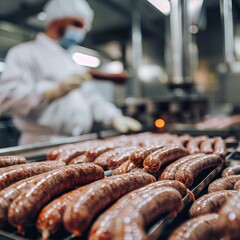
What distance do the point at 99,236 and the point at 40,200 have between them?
0.42 m

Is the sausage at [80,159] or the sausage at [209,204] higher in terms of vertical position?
the sausage at [80,159]

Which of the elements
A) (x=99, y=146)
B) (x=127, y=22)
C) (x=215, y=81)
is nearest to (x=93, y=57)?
(x=127, y=22)

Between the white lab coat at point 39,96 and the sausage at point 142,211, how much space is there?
296 cm

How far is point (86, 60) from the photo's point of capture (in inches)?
454

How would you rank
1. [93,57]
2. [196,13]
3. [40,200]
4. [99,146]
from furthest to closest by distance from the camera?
[93,57] < [196,13] < [99,146] < [40,200]

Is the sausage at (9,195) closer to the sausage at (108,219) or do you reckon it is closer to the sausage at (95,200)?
the sausage at (95,200)

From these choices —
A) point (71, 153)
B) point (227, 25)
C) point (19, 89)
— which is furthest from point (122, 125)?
point (227, 25)

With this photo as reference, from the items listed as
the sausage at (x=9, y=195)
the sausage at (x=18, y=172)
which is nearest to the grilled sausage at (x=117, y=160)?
the sausage at (x=18, y=172)

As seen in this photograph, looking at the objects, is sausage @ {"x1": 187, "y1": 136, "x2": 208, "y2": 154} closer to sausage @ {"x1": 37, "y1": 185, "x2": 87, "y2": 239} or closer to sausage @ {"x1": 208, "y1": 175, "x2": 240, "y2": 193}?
sausage @ {"x1": 208, "y1": 175, "x2": 240, "y2": 193}

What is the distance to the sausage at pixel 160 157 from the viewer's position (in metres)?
1.82

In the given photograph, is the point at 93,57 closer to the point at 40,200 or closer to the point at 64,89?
the point at 64,89

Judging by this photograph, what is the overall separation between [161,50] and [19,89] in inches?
385

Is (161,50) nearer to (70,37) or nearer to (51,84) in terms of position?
(70,37)

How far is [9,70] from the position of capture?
161 inches
